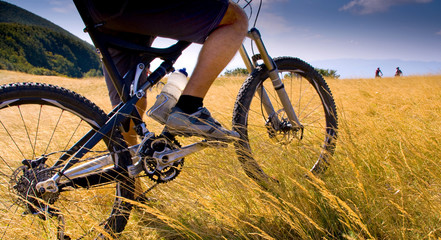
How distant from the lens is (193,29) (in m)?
1.77

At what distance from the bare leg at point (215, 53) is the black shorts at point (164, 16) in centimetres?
7

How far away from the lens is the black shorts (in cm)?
160

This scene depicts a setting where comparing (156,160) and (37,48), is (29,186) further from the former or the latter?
(37,48)

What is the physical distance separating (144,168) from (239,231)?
2.27ft

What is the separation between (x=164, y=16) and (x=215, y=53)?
39 cm

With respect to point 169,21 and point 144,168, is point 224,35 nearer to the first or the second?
point 169,21

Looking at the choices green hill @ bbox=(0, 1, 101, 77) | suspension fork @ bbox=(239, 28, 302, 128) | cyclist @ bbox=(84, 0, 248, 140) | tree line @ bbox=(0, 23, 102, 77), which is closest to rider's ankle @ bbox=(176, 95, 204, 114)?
cyclist @ bbox=(84, 0, 248, 140)

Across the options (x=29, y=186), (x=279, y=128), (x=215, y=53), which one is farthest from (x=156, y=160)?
(x=279, y=128)

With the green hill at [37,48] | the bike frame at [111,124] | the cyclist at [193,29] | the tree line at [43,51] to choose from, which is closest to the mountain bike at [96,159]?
the bike frame at [111,124]

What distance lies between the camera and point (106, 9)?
159cm

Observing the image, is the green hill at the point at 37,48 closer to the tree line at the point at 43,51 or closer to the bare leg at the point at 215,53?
the tree line at the point at 43,51

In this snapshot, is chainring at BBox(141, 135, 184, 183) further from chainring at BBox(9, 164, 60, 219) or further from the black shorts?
the black shorts

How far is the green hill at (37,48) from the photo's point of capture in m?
100

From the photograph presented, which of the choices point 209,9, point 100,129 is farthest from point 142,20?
point 100,129
